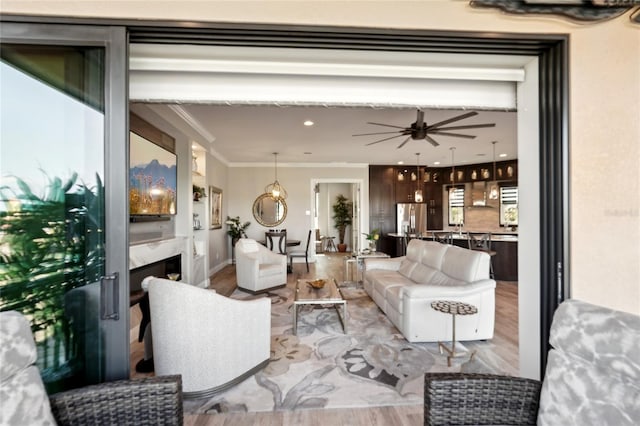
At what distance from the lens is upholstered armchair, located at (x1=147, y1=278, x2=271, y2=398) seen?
198 centimetres

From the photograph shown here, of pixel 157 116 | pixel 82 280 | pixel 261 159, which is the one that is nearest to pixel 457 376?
pixel 82 280

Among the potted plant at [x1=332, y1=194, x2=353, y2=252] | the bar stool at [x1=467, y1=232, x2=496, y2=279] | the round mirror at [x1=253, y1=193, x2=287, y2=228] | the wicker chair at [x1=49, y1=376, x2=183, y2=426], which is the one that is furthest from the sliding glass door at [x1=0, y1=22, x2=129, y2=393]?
the potted plant at [x1=332, y1=194, x2=353, y2=252]

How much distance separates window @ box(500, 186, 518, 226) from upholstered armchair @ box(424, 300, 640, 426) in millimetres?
7676

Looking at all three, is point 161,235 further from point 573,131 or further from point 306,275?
point 573,131

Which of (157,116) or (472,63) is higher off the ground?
(157,116)

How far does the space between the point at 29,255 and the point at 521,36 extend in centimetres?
265

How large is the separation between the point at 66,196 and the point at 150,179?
2328 millimetres

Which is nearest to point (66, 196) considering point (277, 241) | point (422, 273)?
point (422, 273)

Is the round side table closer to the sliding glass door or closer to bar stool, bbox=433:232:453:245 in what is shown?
the sliding glass door

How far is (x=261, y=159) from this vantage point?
24.5 ft

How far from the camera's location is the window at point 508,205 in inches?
303

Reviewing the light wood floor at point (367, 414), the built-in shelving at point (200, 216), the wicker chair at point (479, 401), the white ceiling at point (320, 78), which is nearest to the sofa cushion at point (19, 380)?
the light wood floor at point (367, 414)

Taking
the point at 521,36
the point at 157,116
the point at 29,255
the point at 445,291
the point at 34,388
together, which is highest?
the point at 157,116

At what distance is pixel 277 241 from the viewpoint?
7.38 m
